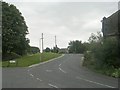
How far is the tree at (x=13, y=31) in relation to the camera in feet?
231

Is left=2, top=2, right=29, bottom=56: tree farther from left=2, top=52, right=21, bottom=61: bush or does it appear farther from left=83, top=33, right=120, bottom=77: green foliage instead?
left=83, top=33, right=120, bottom=77: green foliage

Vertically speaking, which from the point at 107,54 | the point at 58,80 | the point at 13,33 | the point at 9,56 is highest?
the point at 13,33

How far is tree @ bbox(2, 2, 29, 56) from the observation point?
70.4m

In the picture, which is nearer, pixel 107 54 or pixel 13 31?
pixel 107 54

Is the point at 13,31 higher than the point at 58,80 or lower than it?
higher

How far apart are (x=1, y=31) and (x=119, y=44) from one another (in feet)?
117

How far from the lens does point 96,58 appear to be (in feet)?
136

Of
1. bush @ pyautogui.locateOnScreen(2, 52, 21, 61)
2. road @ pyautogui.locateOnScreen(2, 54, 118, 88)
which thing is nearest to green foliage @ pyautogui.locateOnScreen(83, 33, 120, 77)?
road @ pyautogui.locateOnScreen(2, 54, 118, 88)

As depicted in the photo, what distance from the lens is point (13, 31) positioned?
72.2m

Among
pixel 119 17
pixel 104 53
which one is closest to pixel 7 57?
pixel 119 17

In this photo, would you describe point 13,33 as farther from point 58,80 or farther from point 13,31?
point 58,80

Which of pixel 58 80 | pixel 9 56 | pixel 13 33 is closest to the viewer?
pixel 58 80

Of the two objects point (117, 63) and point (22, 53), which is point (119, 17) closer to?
point (117, 63)

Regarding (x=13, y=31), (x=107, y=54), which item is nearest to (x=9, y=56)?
(x=13, y=31)
